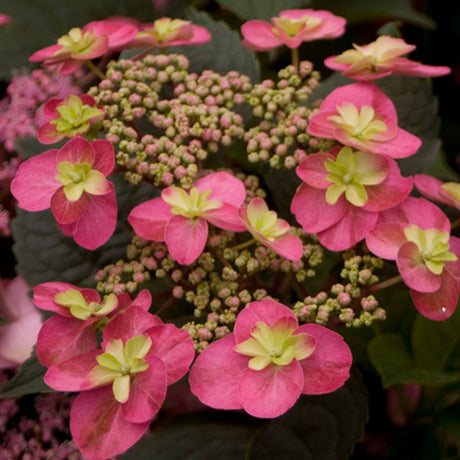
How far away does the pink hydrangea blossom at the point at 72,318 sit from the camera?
42 centimetres

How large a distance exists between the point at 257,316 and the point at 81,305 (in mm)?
120

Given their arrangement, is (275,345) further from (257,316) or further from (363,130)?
(363,130)

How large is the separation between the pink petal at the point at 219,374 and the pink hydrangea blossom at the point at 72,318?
0.18 ft

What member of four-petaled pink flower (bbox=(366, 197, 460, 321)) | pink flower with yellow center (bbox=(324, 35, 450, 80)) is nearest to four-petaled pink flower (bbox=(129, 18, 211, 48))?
pink flower with yellow center (bbox=(324, 35, 450, 80))

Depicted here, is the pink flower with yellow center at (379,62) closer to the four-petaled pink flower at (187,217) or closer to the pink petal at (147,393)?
the four-petaled pink flower at (187,217)

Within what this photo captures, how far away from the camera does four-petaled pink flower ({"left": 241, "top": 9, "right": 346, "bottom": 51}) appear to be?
1.85 ft

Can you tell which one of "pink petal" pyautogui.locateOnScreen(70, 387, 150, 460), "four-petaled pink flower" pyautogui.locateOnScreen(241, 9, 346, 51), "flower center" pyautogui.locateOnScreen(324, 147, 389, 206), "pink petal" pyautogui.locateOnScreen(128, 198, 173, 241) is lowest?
"pink petal" pyautogui.locateOnScreen(70, 387, 150, 460)

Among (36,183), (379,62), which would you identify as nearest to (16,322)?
(36,183)

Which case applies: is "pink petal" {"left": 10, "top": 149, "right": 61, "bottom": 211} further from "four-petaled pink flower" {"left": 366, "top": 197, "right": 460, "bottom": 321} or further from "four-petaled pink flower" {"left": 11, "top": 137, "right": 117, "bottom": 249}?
"four-petaled pink flower" {"left": 366, "top": 197, "right": 460, "bottom": 321}

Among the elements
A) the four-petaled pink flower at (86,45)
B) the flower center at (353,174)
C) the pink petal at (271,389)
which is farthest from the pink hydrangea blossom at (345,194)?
the four-petaled pink flower at (86,45)

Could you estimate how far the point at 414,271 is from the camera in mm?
425

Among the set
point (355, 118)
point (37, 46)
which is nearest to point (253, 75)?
point (355, 118)

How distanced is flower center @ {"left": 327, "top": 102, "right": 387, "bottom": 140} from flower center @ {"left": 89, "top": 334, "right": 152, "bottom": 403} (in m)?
0.21

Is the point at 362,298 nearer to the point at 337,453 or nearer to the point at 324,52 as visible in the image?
the point at 337,453
